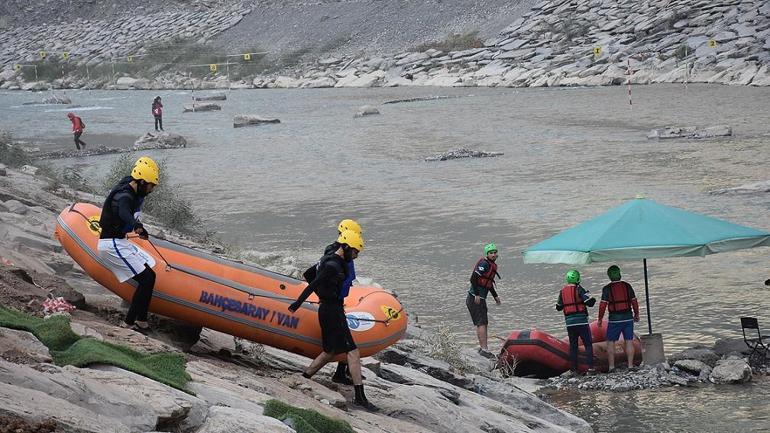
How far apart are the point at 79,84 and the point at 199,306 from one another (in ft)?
274

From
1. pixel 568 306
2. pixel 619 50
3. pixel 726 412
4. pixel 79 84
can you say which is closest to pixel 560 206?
pixel 568 306

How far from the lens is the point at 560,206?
23.5 metres

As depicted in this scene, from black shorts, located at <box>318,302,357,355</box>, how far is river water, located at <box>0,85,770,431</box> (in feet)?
11.0

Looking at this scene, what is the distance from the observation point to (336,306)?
9445 mm

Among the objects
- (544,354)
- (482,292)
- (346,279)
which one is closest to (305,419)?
(346,279)

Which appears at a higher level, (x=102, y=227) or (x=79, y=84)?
(x=79, y=84)

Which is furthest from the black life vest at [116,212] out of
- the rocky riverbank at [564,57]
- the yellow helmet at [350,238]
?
the rocky riverbank at [564,57]

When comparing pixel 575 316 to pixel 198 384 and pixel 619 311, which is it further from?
pixel 198 384

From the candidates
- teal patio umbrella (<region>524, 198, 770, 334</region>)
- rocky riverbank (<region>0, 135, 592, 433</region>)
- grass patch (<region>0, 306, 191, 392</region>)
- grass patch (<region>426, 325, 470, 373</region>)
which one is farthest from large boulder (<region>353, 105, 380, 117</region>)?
grass patch (<region>0, 306, 191, 392</region>)

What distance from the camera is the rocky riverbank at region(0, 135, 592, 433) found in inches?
267

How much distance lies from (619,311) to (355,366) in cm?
472

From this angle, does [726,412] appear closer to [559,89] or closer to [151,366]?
[151,366]

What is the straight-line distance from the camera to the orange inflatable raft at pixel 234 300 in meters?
9.68

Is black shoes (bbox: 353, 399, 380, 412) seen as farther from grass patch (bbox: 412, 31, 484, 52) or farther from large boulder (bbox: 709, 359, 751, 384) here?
grass patch (bbox: 412, 31, 484, 52)
